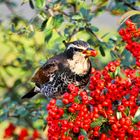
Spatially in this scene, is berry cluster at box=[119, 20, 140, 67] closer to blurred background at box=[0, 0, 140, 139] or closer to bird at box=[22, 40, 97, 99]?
blurred background at box=[0, 0, 140, 139]

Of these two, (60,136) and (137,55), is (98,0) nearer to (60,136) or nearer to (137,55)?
(137,55)

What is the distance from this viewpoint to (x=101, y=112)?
3379 mm

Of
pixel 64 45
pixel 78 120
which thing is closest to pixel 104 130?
pixel 78 120

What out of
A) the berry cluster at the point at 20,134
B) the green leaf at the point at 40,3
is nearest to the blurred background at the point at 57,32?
the green leaf at the point at 40,3

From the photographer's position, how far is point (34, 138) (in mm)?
6645

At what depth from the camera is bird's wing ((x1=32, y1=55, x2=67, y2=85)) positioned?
17.3 feet

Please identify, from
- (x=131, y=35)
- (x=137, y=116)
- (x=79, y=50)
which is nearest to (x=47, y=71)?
(x=79, y=50)

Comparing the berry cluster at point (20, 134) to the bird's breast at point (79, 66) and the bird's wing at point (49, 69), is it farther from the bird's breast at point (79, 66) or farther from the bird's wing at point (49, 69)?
the bird's breast at point (79, 66)

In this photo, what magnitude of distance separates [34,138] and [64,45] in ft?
5.05

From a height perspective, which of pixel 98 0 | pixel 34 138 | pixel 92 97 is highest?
pixel 98 0

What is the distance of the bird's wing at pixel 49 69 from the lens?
5.29 metres

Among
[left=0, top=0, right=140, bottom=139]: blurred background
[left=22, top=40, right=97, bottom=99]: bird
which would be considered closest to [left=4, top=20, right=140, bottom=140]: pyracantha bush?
[left=0, top=0, right=140, bottom=139]: blurred background

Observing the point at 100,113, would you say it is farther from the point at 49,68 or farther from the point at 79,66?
the point at 49,68

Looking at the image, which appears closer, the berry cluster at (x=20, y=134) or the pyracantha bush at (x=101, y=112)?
the pyracantha bush at (x=101, y=112)
